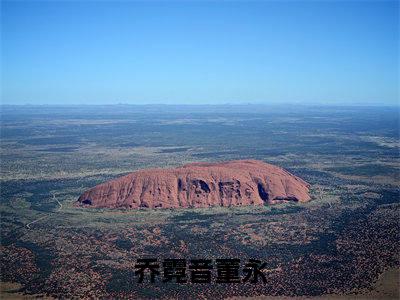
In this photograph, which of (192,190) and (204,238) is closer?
(204,238)

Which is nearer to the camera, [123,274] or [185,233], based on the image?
[123,274]

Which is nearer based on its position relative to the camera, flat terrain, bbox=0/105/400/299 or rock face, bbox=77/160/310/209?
flat terrain, bbox=0/105/400/299

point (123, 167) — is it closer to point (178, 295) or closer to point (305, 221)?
point (305, 221)

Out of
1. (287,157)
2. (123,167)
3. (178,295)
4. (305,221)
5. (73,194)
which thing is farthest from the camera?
(287,157)

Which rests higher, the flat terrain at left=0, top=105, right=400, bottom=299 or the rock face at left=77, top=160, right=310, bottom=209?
the rock face at left=77, top=160, right=310, bottom=209

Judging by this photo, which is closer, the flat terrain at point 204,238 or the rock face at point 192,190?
the flat terrain at point 204,238

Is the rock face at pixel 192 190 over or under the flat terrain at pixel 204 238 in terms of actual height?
over

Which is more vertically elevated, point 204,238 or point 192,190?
point 192,190

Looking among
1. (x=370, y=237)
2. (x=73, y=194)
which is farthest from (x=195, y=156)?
(x=370, y=237)
